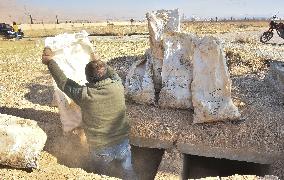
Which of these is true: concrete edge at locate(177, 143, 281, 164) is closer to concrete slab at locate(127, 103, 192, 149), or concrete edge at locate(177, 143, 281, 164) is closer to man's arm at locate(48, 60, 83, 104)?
concrete slab at locate(127, 103, 192, 149)

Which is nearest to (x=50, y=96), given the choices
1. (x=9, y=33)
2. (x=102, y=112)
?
(x=102, y=112)

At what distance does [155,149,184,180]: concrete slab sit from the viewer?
432cm

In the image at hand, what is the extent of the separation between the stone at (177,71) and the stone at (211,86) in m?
0.20

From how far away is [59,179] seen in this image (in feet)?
12.3

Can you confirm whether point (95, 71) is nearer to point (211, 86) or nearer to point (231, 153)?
point (211, 86)

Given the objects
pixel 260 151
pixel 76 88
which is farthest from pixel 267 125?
pixel 76 88

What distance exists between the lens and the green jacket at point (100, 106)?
3.95 meters

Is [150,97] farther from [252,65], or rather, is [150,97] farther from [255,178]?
[252,65]

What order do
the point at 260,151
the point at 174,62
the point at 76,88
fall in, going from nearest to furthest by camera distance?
1. the point at 76,88
2. the point at 260,151
3. the point at 174,62

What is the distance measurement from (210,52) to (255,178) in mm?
1867

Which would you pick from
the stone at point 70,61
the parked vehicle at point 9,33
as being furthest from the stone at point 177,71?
the parked vehicle at point 9,33

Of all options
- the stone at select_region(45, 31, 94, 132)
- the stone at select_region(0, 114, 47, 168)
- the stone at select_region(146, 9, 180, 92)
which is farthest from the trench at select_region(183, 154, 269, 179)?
the stone at select_region(0, 114, 47, 168)

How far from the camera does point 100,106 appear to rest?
4070 mm

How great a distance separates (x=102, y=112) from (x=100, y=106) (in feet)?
0.27
